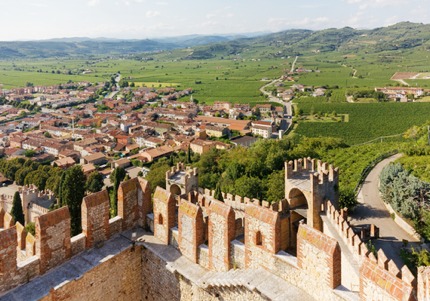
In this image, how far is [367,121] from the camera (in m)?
99.1

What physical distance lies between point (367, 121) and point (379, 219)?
75542 mm

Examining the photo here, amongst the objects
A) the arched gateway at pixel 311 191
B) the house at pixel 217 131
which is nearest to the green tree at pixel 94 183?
the arched gateway at pixel 311 191

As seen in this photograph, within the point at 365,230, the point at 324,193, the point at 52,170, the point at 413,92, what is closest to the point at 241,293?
the point at 324,193

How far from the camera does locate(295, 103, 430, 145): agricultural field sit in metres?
88.3

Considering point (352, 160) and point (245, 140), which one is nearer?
point (352, 160)

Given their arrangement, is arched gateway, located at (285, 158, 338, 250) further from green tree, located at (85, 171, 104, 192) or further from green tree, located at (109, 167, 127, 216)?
green tree, located at (85, 171, 104, 192)

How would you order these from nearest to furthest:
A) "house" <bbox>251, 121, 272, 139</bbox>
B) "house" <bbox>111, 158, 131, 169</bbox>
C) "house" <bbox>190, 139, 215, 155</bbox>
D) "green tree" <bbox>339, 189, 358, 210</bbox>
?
1. "green tree" <bbox>339, 189, 358, 210</bbox>
2. "house" <bbox>111, 158, 131, 169</bbox>
3. "house" <bbox>190, 139, 215, 155</bbox>
4. "house" <bbox>251, 121, 272, 139</bbox>

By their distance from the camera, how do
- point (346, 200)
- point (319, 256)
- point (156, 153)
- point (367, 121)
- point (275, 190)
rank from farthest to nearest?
point (367, 121) → point (156, 153) → point (275, 190) → point (346, 200) → point (319, 256)

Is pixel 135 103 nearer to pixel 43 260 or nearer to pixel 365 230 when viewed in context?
pixel 365 230

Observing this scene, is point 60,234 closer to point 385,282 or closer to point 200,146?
point 385,282

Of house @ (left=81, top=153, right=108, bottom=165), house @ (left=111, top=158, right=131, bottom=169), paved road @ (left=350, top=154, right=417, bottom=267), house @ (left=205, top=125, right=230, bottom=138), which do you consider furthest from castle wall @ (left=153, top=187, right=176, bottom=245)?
house @ (left=205, top=125, right=230, bottom=138)

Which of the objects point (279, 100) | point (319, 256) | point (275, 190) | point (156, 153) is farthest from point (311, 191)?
point (279, 100)

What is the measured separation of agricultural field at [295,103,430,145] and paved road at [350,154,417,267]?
4876 cm

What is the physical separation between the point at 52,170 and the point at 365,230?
5270 cm
